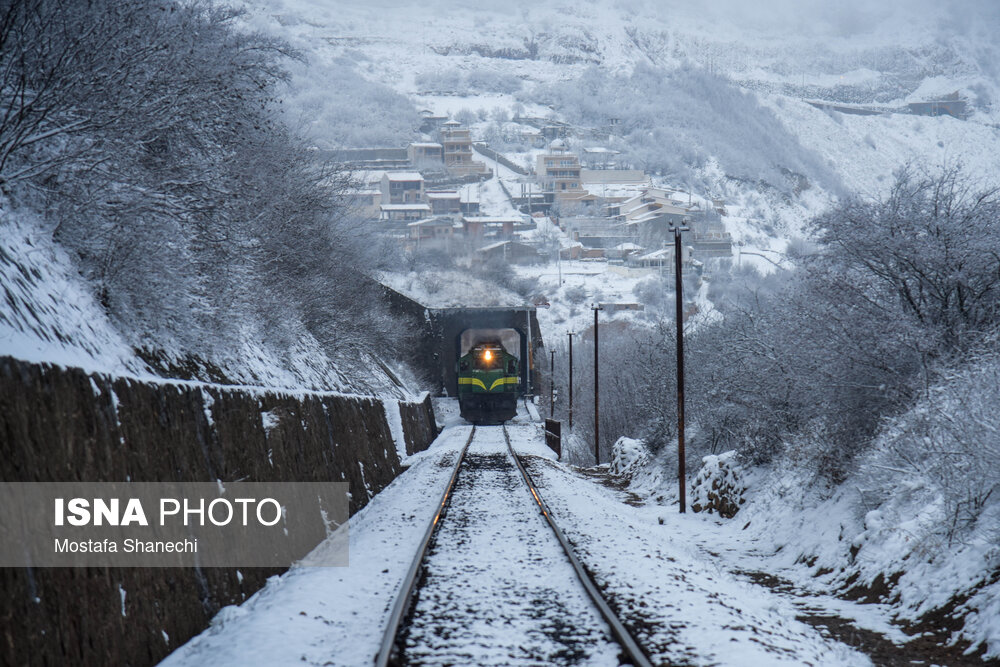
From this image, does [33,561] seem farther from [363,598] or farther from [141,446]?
[363,598]

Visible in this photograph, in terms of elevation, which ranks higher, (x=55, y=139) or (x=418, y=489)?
(x=55, y=139)

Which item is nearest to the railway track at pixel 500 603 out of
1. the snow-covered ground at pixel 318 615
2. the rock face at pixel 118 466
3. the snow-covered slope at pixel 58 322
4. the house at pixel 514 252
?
the snow-covered ground at pixel 318 615

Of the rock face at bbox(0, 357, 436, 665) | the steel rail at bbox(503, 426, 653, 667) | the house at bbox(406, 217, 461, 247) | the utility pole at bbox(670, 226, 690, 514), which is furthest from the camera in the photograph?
the house at bbox(406, 217, 461, 247)

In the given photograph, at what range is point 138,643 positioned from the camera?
580cm

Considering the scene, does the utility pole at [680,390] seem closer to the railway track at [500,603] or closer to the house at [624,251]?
the railway track at [500,603]

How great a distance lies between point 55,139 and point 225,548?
851 cm

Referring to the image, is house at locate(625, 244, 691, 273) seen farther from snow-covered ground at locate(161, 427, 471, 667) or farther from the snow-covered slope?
snow-covered ground at locate(161, 427, 471, 667)

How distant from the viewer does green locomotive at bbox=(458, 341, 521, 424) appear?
4719cm

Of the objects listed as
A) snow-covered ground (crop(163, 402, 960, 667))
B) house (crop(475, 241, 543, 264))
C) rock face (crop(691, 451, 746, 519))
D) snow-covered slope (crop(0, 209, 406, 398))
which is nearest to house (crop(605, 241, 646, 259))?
house (crop(475, 241, 543, 264))

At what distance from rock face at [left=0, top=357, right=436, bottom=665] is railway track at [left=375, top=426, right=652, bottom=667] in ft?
5.78

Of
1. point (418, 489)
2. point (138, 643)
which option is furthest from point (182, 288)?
point (138, 643)

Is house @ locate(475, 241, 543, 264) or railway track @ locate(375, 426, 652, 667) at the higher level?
railway track @ locate(375, 426, 652, 667)

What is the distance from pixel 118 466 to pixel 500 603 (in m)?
3.83

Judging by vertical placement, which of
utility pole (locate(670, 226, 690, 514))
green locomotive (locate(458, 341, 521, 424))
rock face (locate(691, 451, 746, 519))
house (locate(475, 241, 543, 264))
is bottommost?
green locomotive (locate(458, 341, 521, 424))
